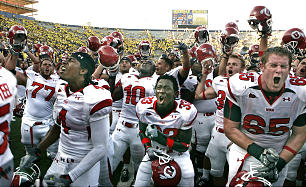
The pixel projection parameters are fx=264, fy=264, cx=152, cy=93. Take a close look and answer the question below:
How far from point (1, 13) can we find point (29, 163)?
106 ft

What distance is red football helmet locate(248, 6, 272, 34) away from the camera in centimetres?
334

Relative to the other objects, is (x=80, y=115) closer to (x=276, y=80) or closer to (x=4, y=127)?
(x=4, y=127)

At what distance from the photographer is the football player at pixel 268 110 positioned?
2.31m

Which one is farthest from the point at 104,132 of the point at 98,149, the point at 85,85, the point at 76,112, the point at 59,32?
the point at 59,32

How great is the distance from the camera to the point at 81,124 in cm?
249

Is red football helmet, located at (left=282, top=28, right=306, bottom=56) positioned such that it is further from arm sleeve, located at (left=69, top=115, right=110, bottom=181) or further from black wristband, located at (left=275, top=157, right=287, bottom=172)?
arm sleeve, located at (left=69, top=115, right=110, bottom=181)

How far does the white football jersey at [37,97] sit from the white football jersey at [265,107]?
3.44m

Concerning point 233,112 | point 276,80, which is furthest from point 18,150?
point 276,80

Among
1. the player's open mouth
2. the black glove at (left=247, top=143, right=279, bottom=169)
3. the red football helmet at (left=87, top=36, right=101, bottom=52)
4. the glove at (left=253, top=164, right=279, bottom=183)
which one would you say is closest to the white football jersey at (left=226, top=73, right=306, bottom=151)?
the player's open mouth

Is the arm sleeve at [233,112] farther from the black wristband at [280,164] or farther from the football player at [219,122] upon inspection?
the football player at [219,122]

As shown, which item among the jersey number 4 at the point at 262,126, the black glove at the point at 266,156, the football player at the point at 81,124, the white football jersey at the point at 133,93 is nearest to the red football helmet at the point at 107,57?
the white football jersey at the point at 133,93

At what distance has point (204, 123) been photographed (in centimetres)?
480

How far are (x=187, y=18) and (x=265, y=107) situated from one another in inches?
1887

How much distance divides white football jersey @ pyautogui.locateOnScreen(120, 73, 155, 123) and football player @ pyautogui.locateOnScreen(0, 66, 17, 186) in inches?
105
